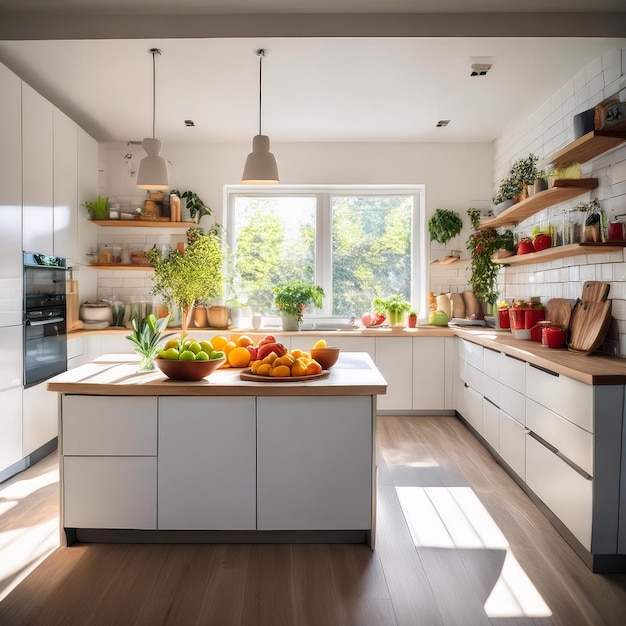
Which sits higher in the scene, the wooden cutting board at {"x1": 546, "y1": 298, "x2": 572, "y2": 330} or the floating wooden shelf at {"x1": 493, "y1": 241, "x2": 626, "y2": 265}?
the floating wooden shelf at {"x1": 493, "y1": 241, "x2": 626, "y2": 265}

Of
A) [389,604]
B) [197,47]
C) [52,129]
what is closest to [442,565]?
[389,604]

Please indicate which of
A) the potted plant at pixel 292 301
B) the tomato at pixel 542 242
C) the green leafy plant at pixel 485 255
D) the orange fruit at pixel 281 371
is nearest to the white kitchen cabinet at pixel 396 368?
the potted plant at pixel 292 301

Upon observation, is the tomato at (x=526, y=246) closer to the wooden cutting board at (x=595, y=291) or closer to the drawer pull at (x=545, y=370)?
the wooden cutting board at (x=595, y=291)

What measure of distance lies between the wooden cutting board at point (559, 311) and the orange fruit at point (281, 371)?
206cm

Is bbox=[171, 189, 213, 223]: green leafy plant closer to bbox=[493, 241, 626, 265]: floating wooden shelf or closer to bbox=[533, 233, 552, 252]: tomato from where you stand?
bbox=[493, 241, 626, 265]: floating wooden shelf

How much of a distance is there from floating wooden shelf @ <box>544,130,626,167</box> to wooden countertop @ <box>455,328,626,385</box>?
3.89 ft

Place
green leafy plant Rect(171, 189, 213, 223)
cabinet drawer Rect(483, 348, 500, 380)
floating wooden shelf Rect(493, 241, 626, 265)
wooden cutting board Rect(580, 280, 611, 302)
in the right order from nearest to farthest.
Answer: floating wooden shelf Rect(493, 241, 626, 265) → wooden cutting board Rect(580, 280, 611, 302) → cabinet drawer Rect(483, 348, 500, 380) → green leafy plant Rect(171, 189, 213, 223)

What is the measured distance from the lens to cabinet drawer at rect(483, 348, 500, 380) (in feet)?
12.7

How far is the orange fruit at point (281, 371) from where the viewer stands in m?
2.54

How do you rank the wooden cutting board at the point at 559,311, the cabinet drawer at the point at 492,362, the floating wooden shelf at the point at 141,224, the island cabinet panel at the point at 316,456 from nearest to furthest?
the island cabinet panel at the point at 316,456
the wooden cutting board at the point at 559,311
the cabinet drawer at the point at 492,362
the floating wooden shelf at the point at 141,224

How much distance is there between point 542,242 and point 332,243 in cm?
236

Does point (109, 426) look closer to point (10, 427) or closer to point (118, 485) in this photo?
point (118, 485)

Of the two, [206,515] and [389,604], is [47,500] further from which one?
[389,604]

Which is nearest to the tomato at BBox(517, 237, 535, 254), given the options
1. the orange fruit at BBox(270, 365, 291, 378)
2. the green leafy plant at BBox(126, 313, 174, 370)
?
the orange fruit at BBox(270, 365, 291, 378)
